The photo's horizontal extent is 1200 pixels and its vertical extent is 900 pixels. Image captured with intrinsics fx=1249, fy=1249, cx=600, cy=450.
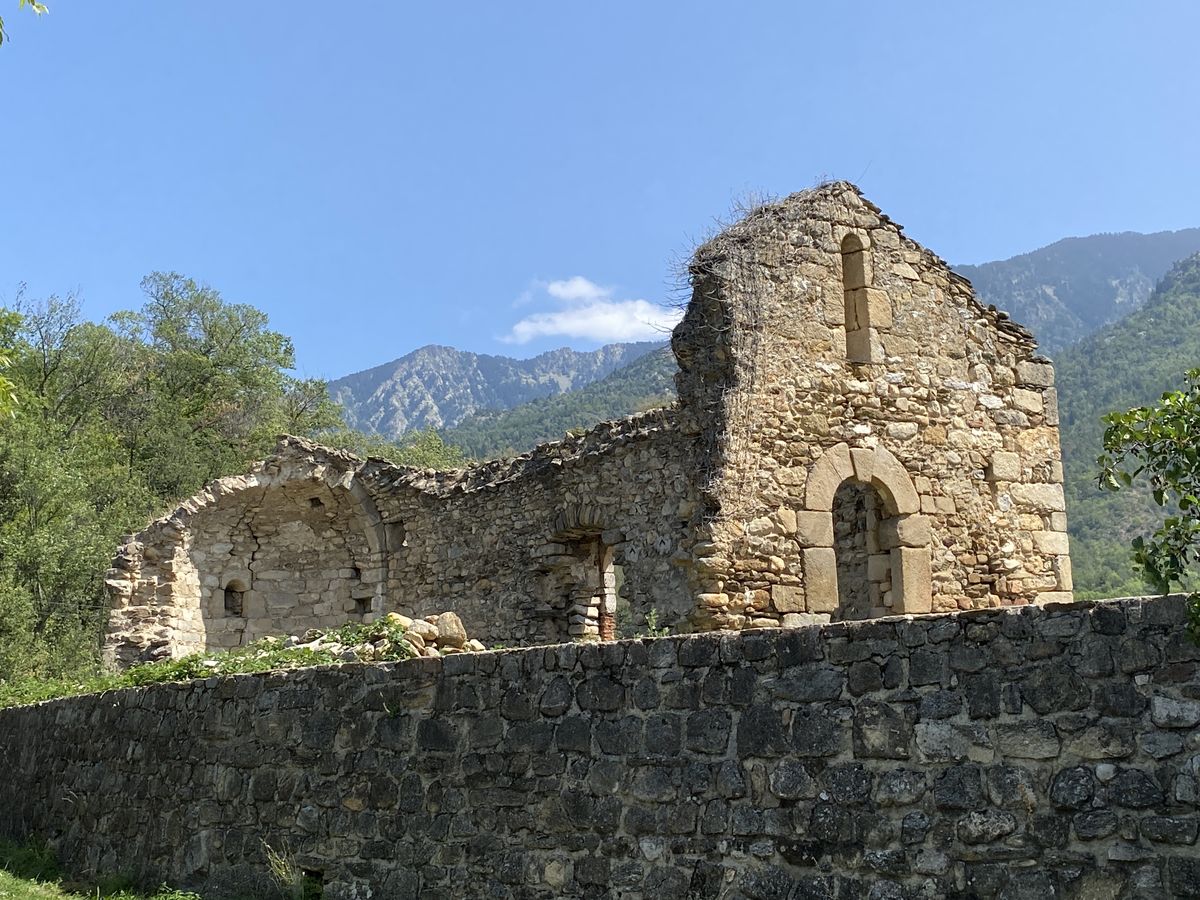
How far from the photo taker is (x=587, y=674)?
6.35 meters

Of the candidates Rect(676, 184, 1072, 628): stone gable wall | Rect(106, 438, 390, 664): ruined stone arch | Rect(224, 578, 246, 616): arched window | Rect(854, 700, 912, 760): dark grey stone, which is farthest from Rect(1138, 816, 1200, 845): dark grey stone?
Rect(224, 578, 246, 616): arched window

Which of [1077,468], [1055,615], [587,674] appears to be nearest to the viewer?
[1055,615]

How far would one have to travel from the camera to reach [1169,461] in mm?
4762

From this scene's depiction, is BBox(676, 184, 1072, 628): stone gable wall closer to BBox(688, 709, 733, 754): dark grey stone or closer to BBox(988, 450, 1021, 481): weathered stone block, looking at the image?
BBox(988, 450, 1021, 481): weathered stone block

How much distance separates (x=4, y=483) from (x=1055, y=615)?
2136cm

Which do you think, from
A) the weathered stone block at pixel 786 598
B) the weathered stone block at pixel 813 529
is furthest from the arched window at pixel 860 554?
the weathered stone block at pixel 786 598

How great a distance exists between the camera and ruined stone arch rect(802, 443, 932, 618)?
438 inches

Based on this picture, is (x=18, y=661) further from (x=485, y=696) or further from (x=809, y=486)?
(x=485, y=696)

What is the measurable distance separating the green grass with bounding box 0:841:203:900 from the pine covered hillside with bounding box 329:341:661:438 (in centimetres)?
15349

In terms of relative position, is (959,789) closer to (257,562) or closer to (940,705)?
(940,705)

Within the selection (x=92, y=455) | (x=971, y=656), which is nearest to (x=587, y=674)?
(x=971, y=656)

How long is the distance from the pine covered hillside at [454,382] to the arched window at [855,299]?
15130 centimetres

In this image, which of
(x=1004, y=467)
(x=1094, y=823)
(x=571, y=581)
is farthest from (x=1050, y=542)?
(x=1094, y=823)

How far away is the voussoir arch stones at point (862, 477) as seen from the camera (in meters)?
11.3
